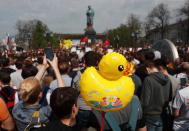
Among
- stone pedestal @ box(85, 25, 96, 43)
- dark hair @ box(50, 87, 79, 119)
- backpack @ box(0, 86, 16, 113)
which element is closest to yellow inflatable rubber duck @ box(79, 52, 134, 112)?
dark hair @ box(50, 87, 79, 119)

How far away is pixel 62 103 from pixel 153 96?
1.61 meters

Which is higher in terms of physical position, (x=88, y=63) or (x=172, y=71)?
(x=88, y=63)

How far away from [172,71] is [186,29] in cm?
5720

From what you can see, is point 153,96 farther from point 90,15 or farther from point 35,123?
point 90,15

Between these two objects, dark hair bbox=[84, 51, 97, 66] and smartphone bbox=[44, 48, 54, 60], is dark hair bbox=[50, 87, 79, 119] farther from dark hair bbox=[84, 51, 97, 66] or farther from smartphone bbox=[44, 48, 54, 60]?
smartphone bbox=[44, 48, 54, 60]

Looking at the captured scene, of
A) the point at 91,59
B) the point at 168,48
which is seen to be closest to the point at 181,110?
the point at 91,59

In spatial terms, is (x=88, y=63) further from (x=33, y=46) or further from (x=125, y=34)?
(x=125, y=34)

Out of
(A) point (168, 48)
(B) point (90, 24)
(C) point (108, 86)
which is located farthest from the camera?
(B) point (90, 24)

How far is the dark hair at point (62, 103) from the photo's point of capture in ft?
6.43

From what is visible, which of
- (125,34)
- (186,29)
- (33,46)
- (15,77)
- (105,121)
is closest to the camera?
(105,121)

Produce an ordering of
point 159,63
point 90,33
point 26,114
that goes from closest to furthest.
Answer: point 26,114, point 159,63, point 90,33

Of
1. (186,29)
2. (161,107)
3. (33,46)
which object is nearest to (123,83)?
(161,107)

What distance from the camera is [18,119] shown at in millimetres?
2312

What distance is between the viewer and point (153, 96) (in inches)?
123
